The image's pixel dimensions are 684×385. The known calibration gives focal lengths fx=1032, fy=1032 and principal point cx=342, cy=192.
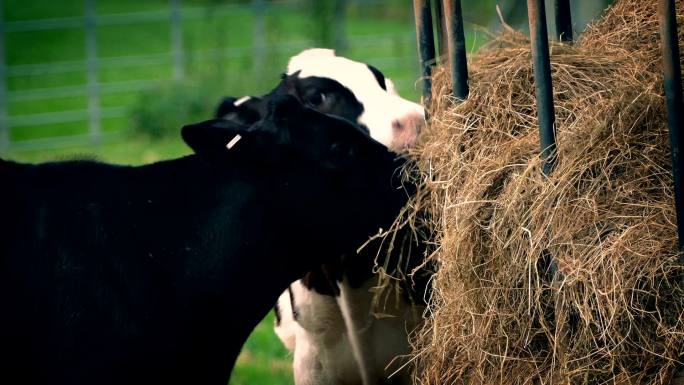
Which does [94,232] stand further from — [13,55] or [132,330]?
[13,55]

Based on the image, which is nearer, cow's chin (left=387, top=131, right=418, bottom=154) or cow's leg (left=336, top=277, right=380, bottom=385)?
cow's chin (left=387, top=131, right=418, bottom=154)

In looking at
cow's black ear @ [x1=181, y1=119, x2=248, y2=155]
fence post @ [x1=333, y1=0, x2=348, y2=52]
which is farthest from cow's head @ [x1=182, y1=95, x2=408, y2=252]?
fence post @ [x1=333, y1=0, x2=348, y2=52]

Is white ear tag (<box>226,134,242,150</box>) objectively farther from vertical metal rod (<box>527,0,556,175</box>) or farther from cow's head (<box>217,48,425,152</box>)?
vertical metal rod (<box>527,0,556,175</box>)

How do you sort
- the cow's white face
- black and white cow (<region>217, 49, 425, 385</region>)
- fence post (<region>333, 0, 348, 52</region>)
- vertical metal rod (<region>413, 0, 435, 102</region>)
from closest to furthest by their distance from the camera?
vertical metal rod (<region>413, 0, 435, 102</region>) → the cow's white face → black and white cow (<region>217, 49, 425, 385</region>) → fence post (<region>333, 0, 348, 52</region>)

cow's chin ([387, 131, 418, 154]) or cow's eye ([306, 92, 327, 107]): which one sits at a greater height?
cow's eye ([306, 92, 327, 107])

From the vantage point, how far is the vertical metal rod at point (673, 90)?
314 centimetres

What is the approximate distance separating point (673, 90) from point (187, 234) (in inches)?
74.2

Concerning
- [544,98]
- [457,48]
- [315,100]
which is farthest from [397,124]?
[544,98]

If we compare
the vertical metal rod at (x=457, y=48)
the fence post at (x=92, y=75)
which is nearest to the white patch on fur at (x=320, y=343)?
the vertical metal rod at (x=457, y=48)

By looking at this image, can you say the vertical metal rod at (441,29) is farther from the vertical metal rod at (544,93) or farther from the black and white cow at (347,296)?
the vertical metal rod at (544,93)

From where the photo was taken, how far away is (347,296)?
4.64 m

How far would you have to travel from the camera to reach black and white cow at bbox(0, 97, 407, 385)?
3789 mm

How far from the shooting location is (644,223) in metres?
3.20

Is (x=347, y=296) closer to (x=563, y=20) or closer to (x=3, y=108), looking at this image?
(x=563, y=20)
